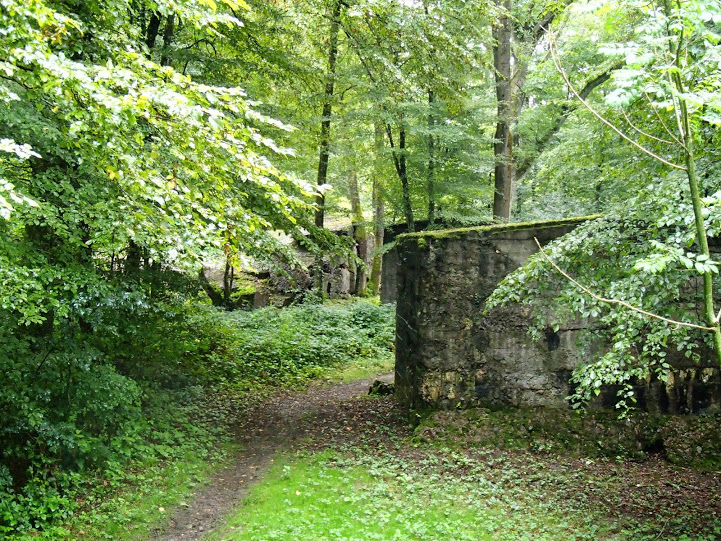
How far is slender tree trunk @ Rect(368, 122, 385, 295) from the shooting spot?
14693 millimetres

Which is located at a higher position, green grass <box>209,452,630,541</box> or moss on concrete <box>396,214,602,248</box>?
moss on concrete <box>396,214,602,248</box>

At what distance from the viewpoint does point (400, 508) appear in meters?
5.41

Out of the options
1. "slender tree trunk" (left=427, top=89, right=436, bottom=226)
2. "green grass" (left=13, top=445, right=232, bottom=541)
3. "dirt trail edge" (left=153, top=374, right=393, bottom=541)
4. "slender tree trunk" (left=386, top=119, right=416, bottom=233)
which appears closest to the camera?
"green grass" (left=13, top=445, right=232, bottom=541)

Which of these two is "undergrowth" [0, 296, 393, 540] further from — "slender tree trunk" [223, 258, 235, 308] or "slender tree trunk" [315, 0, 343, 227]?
"slender tree trunk" [223, 258, 235, 308]

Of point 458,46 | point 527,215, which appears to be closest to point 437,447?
point 458,46

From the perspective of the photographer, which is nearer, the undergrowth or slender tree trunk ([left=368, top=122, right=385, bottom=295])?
the undergrowth

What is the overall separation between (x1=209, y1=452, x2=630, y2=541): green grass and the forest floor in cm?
1

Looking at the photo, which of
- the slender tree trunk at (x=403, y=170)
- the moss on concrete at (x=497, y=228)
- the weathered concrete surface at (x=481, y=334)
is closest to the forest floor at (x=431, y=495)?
the weathered concrete surface at (x=481, y=334)

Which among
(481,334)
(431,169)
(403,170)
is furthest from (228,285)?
(481,334)

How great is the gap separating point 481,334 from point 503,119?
5.76m

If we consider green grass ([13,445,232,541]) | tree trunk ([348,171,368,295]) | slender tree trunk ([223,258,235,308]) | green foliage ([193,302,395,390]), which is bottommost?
green grass ([13,445,232,541])

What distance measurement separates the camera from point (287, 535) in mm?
4945

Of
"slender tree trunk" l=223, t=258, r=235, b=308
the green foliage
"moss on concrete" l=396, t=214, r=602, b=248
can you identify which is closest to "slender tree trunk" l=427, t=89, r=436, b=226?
the green foliage

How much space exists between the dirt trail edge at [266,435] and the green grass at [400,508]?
0.25 m
